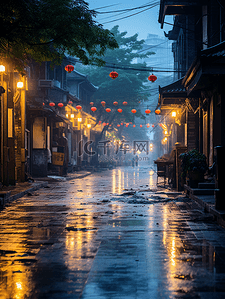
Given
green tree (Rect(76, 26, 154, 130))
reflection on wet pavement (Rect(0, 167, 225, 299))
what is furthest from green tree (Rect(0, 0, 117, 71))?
green tree (Rect(76, 26, 154, 130))

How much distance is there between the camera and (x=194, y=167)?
12.2 m

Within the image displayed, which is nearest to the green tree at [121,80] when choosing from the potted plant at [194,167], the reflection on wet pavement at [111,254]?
the potted plant at [194,167]

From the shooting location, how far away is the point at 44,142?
78.0 ft

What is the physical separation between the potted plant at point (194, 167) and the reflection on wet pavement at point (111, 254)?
290 cm

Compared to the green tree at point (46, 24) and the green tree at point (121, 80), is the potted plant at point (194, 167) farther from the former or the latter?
the green tree at point (121, 80)

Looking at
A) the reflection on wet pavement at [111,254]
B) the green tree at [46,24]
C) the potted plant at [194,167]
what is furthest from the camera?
the potted plant at [194,167]

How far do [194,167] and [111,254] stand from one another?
24.4 ft

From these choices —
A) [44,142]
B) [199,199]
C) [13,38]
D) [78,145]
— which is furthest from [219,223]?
[78,145]

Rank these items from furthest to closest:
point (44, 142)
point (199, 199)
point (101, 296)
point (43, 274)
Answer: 1. point (44, 142)
2. point (199, 199)
3. point (43, 274)
4. point (101, 296)

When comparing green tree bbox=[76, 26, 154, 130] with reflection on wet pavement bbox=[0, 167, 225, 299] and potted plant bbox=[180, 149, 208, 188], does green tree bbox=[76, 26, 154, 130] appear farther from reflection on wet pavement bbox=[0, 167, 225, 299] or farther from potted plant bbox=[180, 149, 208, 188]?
reflection on wet pavement bbox=[0, 167, 225, 299]

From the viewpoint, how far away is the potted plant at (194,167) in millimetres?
12281

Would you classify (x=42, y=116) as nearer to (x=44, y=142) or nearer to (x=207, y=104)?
(x=44, y=142)

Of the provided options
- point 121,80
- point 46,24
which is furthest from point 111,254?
point 121,80

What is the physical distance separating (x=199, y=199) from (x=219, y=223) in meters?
2.96
